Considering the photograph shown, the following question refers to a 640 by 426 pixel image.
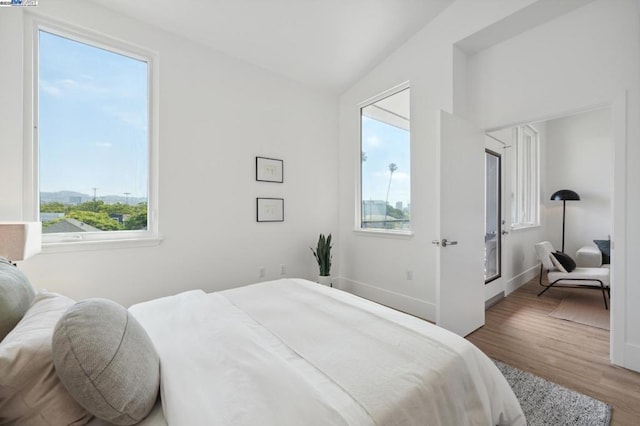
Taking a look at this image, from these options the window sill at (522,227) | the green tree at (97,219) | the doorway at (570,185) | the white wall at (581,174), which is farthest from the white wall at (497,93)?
the white wall at (581,174)

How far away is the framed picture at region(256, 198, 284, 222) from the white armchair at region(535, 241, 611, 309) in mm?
3613

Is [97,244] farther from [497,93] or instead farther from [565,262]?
[565,262]

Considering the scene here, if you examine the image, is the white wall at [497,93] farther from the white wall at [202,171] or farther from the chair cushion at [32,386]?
the chair cushion at [32,386]

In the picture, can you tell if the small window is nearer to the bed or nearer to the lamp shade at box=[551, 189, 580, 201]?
Result: the bed

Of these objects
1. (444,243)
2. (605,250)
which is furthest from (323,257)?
(605,250)

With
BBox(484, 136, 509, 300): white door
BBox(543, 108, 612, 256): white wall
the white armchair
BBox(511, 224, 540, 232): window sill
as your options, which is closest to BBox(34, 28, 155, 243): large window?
BBox(484, 136, 509, 300): white door

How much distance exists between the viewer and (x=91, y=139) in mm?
2449

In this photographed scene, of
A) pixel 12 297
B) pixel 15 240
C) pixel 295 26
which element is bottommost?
pixel 12 297

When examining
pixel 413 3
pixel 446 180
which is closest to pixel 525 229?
pixel 446 180

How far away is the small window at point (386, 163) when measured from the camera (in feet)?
11.4

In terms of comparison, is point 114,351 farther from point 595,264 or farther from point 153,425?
point 595,264

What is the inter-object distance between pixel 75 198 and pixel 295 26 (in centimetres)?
260

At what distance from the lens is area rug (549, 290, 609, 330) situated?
2.94 meters

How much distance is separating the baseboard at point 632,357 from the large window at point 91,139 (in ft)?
13.3
